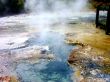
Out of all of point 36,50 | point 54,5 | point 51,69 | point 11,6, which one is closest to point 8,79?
point 51,69

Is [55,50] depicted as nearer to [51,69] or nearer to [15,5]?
[51,69]

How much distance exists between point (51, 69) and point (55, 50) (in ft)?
9.04

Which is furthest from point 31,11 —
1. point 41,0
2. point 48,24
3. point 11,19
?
point 48,24

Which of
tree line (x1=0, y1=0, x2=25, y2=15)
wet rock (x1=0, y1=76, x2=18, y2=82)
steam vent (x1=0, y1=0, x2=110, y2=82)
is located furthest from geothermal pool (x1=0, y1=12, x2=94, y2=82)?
tree line (x1=0, y1=0, x2=25, y2=15)

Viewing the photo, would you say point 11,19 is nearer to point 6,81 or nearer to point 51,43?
point 51,43

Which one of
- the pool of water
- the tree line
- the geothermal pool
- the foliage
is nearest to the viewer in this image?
the pool of water

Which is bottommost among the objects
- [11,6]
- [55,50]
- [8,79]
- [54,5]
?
[8,79]

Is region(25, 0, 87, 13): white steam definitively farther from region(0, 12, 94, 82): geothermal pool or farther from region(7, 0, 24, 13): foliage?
region(0, 12, 94, 82): geothermal pool

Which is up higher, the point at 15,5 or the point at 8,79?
the point at 15,5

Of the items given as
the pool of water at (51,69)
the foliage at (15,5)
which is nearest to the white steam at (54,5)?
the foliage at (15,5)

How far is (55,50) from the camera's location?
45.4ft

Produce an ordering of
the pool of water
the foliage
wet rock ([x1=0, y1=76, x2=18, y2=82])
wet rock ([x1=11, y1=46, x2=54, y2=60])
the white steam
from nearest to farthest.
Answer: wet rock ([x1=0, y1=76, x2=18, y2=82]) < the pool of water < wet rock ([x1=11, y1=46, x2=54, y2=60]) < the foliage < the white steam

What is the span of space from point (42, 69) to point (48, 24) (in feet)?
33.1

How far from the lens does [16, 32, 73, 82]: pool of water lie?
10.2 m
